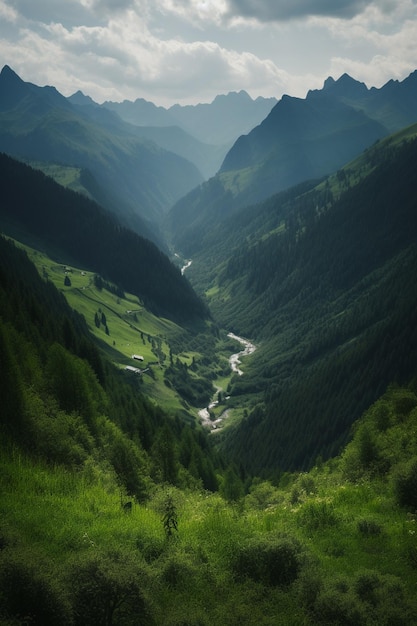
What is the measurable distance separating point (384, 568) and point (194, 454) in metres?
75.5

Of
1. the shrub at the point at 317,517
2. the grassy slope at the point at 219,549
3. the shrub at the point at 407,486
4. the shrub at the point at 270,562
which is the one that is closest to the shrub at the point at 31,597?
the grassy slope at the point at 219,549

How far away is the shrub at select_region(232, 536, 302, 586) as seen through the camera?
29250 millimetres

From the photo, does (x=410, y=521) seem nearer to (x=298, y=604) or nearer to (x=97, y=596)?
(x=298, y=604)

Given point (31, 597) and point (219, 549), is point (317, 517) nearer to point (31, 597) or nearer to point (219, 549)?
point (219, 549)

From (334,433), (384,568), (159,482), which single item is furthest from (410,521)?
(334,433)

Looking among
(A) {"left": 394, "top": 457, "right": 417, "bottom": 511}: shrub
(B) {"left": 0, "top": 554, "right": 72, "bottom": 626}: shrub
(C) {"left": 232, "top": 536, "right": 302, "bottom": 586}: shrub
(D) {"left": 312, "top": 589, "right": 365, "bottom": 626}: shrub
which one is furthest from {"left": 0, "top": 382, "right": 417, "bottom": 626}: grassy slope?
(A) {"left": 394, "top": 457, "right": 417, "bottom": 511}: shrub

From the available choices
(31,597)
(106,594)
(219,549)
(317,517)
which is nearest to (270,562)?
(219,549)

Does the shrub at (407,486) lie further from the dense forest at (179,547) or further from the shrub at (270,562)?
the shrub at (270,562)

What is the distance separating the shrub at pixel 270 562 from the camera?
29.2 metres

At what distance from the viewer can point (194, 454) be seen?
339 feet

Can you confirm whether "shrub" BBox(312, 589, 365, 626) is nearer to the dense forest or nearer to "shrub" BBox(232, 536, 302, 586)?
the dense forest

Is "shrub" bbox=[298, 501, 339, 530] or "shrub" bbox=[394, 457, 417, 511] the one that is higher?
"shrub" bbox=[394, 457, 417, 511]

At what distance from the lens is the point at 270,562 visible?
29656 millimetres

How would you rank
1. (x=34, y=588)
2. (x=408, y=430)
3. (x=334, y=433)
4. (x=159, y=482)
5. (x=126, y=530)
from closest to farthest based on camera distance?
1. (x=34, y=588)
2. (x=126, y=530)
3. (x=408, y=430)
4. (x=159, y=482)
5. (x=334, y=433)
